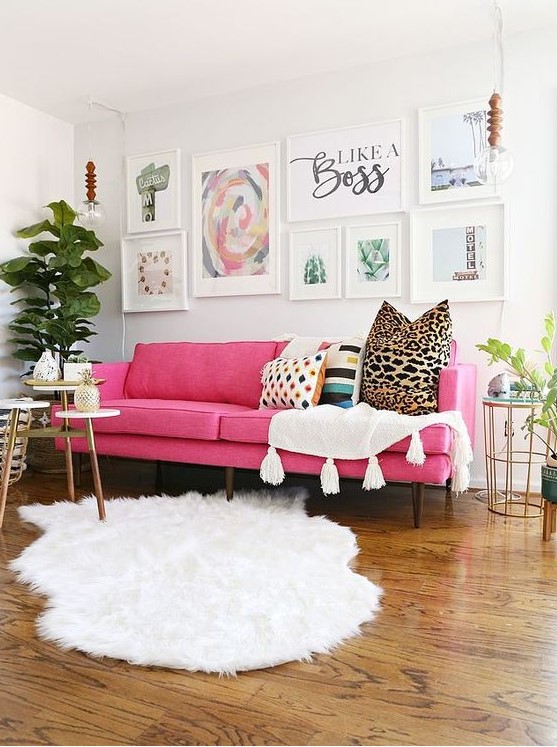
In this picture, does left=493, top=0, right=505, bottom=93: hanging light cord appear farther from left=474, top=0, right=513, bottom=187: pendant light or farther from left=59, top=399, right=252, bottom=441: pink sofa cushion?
left=59, top=399, right=252, bottom=441: pink sofa cushion

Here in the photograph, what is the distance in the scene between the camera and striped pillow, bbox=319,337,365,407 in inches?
132

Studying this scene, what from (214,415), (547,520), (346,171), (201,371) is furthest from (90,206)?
(547,520)

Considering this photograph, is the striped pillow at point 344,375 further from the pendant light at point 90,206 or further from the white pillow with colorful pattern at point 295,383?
the pendant light at point 90,206

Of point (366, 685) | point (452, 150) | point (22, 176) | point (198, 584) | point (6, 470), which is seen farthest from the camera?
point (22, 176)

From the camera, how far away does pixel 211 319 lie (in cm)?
449

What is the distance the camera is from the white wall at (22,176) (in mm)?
4406

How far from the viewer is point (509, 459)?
10.4 ft

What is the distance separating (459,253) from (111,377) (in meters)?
2.25

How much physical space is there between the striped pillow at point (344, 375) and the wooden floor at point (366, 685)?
48.5 inches

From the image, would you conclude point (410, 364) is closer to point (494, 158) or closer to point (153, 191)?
point (494, 158)

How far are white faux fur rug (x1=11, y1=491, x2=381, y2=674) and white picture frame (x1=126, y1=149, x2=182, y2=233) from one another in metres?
2.40

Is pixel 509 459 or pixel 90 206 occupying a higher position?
pixel 90 206

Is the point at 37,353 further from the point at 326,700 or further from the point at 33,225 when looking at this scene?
the point at 326,700

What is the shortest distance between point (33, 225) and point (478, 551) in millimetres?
3688
